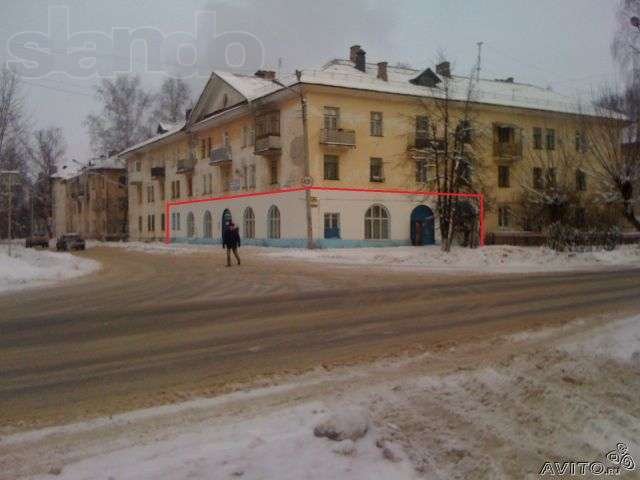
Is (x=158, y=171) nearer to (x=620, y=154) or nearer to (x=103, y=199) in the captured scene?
(x=103, y=199)

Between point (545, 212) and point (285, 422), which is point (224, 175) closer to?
point (545, 212)

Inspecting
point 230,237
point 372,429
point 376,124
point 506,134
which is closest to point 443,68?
point 506,134

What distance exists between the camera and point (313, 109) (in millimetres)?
38562

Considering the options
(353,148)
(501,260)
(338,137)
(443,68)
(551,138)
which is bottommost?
(501,260)

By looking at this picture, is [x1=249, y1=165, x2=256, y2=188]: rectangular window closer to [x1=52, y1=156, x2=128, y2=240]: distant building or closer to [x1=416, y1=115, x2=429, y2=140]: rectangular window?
[x1=416, y1=115, x2=429, y2=140]: rectangular window

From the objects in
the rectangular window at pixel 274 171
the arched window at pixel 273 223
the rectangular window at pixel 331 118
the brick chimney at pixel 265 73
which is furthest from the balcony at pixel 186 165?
the rectangular window at pixel 331 118

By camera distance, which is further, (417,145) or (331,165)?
(417,145)

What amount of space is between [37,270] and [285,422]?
59.1 feet

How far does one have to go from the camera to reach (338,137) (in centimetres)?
3897

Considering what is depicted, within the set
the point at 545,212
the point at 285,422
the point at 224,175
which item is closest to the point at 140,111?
the point at 224,175

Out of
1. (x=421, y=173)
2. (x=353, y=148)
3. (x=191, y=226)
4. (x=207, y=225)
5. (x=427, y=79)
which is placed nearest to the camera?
(x=353, y=148)

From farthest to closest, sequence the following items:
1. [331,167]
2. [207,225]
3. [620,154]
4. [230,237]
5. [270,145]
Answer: [207,225] → [270,145] → [331,167] → [620,154] → [230,237]

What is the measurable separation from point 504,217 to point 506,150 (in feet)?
16.8

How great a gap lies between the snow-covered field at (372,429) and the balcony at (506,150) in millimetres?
41548
